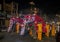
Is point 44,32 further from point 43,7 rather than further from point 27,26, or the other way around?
point 43,7

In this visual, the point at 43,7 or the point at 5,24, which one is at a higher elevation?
the point at 43,7

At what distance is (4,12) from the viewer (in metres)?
16.2

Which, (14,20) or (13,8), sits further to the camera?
(13,8)

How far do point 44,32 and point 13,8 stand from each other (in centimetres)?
582

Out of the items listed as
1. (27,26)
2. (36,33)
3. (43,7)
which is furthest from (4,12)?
(36,33)

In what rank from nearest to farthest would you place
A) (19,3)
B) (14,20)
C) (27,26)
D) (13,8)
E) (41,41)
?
(41,41)
(27,26)
(14,20)
(13,8)
(19,3)

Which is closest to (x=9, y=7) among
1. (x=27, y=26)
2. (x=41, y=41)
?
(x=27, y=26)

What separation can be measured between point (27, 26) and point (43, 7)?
21.3ft

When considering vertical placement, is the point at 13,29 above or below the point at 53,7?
below

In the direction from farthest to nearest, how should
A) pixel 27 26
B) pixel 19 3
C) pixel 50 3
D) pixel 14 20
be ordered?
1. pixel 50 3
2. pixel 19 3
3. pixel 14 20
4. pixel 27 26

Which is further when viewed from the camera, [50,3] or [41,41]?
[50,3]

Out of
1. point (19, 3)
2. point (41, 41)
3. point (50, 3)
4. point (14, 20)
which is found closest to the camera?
point (41, 41)

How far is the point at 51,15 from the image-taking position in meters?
16.4

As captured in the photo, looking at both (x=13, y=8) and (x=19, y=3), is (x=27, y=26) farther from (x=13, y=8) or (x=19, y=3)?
(x=19, y=3)
